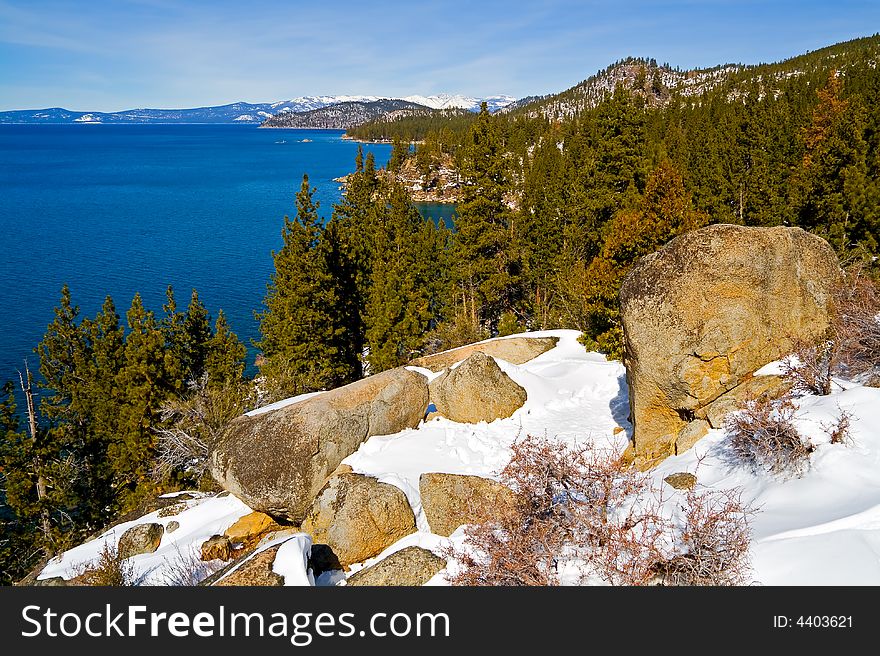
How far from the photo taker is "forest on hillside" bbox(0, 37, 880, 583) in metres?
23.5

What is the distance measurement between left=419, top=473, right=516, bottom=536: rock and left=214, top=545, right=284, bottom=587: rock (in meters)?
4.64

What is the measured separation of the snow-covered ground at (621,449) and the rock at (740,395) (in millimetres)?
513

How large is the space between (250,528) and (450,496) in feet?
23.8

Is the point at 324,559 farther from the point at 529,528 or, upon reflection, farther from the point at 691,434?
the point at 691,434

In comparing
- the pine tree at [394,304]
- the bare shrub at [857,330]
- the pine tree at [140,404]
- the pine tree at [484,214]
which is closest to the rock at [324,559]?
the bare shrub at [857,330]

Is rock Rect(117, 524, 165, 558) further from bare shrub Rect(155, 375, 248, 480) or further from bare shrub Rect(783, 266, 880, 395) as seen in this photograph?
bare shrub Rect(783, 266, 880, 395)

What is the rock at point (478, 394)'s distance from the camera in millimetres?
19281

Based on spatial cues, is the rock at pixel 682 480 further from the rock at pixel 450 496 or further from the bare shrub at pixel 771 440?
the rock at pixel 450 496

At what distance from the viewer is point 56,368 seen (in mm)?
29797

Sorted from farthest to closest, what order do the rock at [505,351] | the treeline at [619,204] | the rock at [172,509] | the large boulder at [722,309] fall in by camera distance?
1. the rock at [505,351]
2. the treeline at [619,204]
3. the rock at [172,509]
4. the large boulder at [722,309]

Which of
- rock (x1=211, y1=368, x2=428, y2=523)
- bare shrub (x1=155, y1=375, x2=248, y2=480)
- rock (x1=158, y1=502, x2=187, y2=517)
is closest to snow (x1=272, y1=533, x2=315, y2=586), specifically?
rock (x1=211, y1=368, x2=428, y2=523)

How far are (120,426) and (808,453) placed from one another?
91.3 feet

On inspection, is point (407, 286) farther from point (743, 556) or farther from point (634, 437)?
point (743, 556)

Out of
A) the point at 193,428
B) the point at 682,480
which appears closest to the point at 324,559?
the point at 682,480
